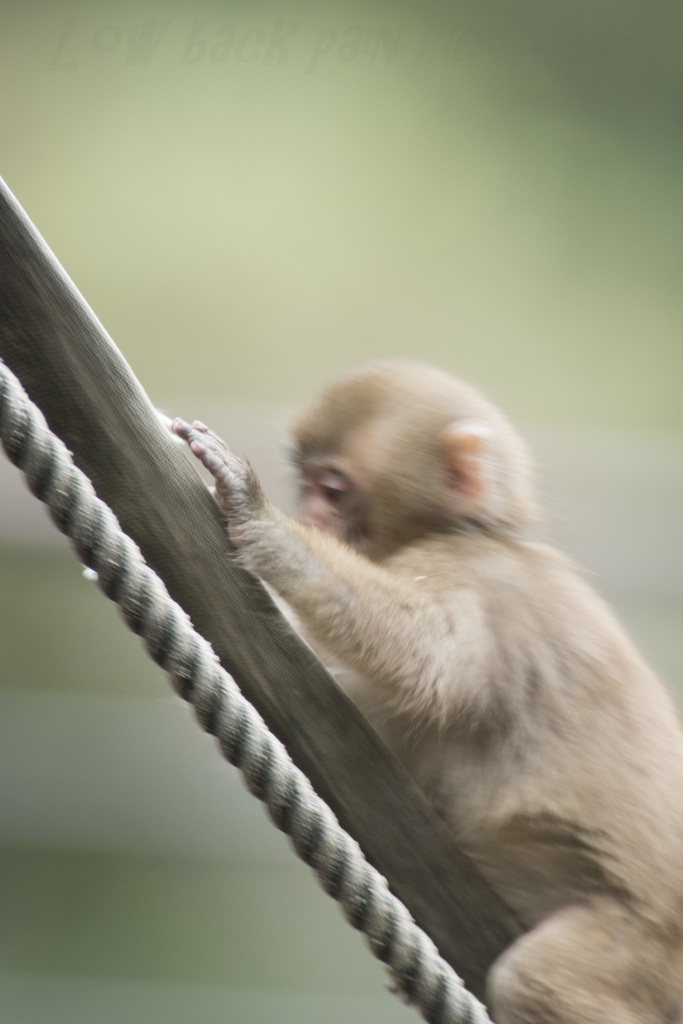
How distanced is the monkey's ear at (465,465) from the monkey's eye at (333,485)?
0.74 ft

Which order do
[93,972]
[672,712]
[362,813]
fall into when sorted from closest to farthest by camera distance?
[362,813]
[672,712]
[93,972]

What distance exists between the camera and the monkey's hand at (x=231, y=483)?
168 cm

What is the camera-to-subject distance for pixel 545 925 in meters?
1.79

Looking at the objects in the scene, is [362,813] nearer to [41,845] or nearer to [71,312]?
[71,312]

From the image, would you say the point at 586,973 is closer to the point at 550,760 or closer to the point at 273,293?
the point at 550,760

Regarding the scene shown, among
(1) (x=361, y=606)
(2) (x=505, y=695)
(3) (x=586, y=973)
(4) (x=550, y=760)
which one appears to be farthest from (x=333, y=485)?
(3) (x=586, y=973)

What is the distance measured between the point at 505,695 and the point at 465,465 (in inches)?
20.1

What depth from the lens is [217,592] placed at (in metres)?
1.66

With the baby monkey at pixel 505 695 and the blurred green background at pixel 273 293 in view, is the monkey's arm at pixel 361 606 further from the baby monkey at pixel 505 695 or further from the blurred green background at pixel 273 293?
the blurred green background at pixel 273 293

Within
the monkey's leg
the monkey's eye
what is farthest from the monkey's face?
the monkey's leg

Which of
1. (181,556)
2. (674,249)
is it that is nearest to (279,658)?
(181,556)

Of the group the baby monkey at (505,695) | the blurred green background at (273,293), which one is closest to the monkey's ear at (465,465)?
the baby monkey at (505,695)

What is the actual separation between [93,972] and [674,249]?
18.2 ft

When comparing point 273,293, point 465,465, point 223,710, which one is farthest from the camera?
point 273,293
